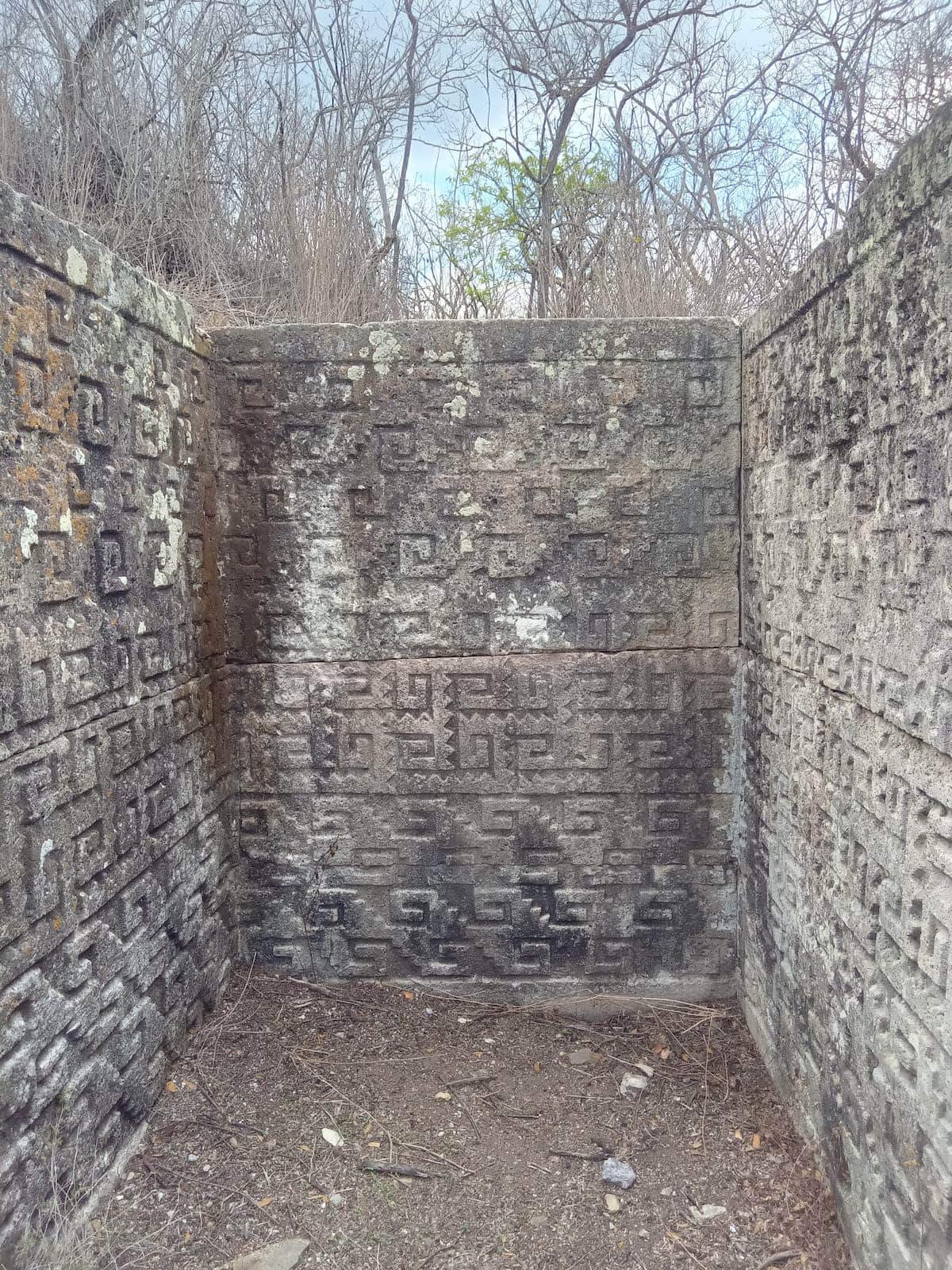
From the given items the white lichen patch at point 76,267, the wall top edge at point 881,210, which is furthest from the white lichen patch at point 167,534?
the wall top edge at point 881,210

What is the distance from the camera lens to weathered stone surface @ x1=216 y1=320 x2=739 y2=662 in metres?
2.74

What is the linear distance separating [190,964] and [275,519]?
144 centimetres

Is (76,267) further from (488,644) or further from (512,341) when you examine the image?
(488,644)

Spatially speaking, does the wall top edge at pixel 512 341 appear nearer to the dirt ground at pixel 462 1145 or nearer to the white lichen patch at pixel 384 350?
the white lichen patch at pixel 384 350

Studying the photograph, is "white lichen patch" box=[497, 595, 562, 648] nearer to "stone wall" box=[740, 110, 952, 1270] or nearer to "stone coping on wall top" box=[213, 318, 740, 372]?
"stone wall" box=[740, 110, 952, 1270]

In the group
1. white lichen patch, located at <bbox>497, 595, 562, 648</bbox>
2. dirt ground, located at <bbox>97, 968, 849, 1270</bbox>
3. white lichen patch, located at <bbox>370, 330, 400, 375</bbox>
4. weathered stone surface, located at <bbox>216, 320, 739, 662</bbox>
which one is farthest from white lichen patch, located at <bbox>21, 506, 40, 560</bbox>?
dirt ground, located at <bbox>97, 968, 849, 1270</bbox>

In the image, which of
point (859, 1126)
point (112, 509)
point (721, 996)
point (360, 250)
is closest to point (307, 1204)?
point (859, 1126)

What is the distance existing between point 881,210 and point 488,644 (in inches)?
64.4

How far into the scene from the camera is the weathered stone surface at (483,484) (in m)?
2.74

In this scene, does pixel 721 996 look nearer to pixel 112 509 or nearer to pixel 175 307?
pixel 112 509

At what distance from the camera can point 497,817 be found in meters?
2.90

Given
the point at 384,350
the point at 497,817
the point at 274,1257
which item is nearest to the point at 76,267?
the point at 384,350

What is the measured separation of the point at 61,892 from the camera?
74.6 inches

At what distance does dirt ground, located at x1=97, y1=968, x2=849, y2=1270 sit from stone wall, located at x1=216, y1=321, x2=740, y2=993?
0.78 ft
